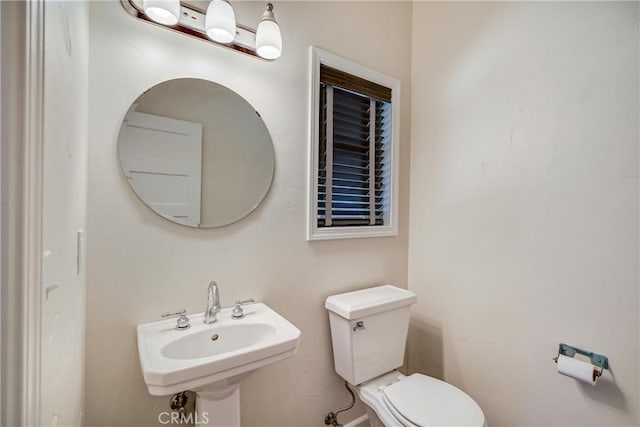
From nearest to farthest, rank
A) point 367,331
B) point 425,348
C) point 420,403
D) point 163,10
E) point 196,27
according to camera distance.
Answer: point 163,10 < point 196,27 < point 420,403 < point 367,331 < point 425,348

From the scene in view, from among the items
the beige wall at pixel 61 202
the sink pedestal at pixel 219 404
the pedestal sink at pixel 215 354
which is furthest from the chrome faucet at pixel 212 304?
the beige wall at pixel 61 202

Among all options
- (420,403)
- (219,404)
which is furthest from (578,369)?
(219,404)

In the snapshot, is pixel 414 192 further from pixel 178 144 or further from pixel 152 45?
pixel 152 45

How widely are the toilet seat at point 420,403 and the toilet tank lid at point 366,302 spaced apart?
35 centimetres

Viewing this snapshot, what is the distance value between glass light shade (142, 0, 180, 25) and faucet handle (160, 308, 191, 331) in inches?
41.6

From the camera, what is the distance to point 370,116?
1.63 m

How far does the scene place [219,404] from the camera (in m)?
0.97

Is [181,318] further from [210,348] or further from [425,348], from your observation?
[425,348]

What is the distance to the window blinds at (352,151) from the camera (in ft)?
4.78

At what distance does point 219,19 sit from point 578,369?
1.87 meters

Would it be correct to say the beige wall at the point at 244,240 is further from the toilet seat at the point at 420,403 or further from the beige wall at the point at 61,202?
the toilet seat at the point at 420,403

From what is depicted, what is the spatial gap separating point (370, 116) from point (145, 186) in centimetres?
122

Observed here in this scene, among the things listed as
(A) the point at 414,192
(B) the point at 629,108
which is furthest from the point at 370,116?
(B) the point at 629,108

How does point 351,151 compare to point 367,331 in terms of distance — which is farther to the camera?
point 351,151
